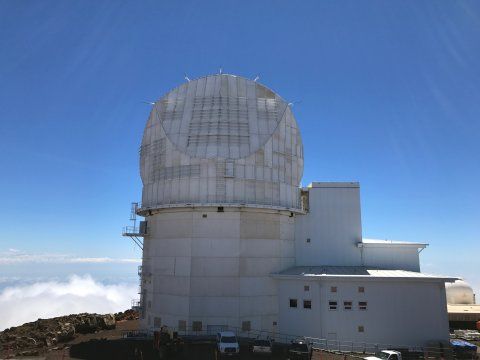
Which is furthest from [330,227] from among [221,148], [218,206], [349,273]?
[221,148]

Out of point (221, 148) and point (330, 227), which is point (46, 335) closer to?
point (221, 148)

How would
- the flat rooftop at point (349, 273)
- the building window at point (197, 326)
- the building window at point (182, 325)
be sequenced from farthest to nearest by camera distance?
the building window at point (182, 325), the building window at point (197, 326), the flat rooftop at point (349, 273)

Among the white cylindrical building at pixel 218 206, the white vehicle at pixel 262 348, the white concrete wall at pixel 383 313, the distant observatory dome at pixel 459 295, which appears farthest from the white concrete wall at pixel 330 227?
the distant observatory dome at pixel 459 295

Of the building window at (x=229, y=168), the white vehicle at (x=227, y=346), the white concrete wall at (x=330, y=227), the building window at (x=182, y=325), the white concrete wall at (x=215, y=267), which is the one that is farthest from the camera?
the white concrete wall at (x=330, y=227)

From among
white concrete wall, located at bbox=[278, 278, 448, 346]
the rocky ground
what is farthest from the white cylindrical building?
the rocky ground

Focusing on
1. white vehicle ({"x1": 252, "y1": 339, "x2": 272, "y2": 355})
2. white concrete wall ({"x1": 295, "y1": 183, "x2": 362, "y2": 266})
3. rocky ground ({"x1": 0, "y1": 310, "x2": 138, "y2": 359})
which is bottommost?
rocky ground ({"x1": 0, "y1": 310, "x2": 138, "y2": 359})

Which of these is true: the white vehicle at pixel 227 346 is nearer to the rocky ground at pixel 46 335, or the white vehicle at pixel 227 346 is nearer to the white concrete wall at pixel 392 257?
the rocky ground at pixel 46 335

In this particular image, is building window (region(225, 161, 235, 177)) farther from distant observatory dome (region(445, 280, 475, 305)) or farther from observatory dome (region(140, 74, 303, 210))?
distant observatory dome (region(445, 280, 475, 305))
